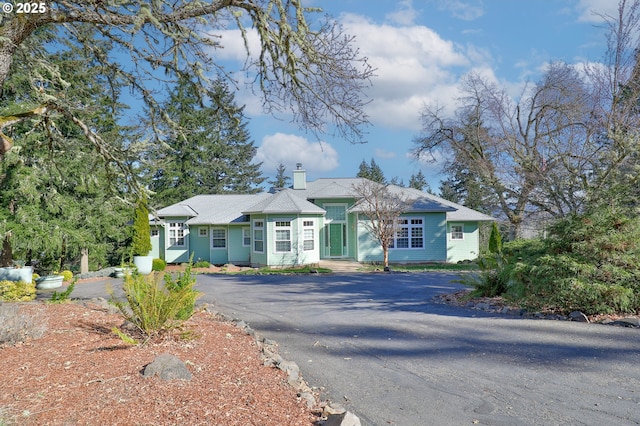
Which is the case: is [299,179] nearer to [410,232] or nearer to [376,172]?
[410,232]

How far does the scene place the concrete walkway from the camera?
822 inches

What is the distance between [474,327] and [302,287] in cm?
732

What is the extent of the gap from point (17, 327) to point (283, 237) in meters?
17.0

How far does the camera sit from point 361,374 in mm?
4793

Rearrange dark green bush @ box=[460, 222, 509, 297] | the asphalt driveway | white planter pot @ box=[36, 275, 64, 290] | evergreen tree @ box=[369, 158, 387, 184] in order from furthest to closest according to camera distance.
A: evergreen tree @ box=[369, 158, 387, 184]
white planter pot @ box=[36, 275, 64, 290]
dark green bush @ box=[460, 222, 509, 297]
the asphalt driveway

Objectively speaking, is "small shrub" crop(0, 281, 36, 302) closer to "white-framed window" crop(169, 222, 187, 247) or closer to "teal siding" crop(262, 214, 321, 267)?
"teal siding" crop(262, 214, 321, 267)

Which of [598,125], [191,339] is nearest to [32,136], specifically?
[191,339]

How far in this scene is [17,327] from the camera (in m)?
5.29

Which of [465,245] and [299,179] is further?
[299,179]

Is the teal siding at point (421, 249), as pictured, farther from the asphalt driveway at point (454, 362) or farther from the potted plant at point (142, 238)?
the asphalt driveway at point (454, 362)

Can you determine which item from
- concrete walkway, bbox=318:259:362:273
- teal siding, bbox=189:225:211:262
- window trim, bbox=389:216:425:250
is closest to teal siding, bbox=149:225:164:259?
teal siding, bbox=189:225:211:262

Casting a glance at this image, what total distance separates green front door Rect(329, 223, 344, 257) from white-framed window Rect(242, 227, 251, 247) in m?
4.68

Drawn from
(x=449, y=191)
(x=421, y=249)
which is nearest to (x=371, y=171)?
(x=449, y=191)

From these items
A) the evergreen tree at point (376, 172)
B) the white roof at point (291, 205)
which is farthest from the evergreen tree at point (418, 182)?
the white roof at point (291, 205)
